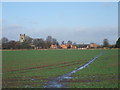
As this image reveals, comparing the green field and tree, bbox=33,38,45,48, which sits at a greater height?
tree, bbox=33,38,45,48

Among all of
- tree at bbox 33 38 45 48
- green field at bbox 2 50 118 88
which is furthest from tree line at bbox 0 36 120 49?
green field at bbox 2 50 118 88

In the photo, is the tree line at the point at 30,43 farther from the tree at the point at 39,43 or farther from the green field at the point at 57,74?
the green field at the point at 57,74

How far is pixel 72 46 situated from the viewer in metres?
113

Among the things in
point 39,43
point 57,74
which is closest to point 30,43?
point 39,43

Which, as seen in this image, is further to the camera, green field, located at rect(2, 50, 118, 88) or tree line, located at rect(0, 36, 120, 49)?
tree line, located at rect(0, 36, 120, 49)

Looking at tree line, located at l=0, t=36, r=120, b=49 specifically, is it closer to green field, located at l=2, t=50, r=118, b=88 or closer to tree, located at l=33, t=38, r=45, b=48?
tree, located at l=33, t=38, r=45, b=48

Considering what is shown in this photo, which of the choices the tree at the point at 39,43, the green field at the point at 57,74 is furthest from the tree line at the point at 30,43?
the green field at the point at 57,74

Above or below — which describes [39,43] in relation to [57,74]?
above

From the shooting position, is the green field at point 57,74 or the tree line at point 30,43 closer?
the green field at point 57,74

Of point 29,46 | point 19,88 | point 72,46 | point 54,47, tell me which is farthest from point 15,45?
point 19,88

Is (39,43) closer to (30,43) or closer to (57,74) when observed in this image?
(30,43)

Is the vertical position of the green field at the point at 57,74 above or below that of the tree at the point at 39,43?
below

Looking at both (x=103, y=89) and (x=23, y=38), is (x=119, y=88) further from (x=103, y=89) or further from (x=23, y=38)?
(x=23, y=38)

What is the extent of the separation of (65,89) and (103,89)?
1.90 meters
